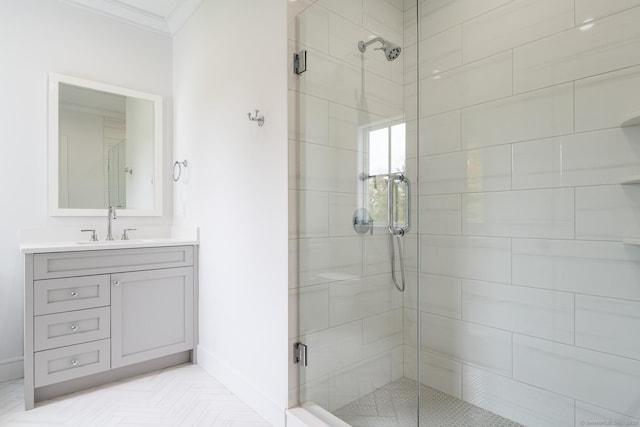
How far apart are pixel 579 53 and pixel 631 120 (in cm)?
36

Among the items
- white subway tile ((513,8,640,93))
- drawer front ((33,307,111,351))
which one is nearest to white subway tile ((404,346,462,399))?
white subway tile ((513,8,640,93))

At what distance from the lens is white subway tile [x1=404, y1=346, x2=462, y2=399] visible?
5.68 feet

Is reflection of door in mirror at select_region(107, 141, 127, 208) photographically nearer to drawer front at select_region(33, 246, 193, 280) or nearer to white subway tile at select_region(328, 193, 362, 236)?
drawer front at select_region(33, 246, 193, 280)

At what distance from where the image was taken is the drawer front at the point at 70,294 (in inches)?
76.0

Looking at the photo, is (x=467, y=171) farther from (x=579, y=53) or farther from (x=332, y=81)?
(x=332, y=81)

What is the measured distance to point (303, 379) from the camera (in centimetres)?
172

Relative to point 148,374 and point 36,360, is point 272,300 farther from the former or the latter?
point 36,360

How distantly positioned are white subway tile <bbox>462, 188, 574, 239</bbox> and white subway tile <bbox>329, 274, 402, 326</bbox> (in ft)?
1.69

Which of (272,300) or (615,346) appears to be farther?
(272,300)

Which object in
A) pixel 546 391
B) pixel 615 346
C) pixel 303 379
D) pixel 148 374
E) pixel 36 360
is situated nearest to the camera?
pixel 615 346

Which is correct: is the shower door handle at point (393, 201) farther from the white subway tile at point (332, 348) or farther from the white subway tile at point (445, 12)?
the white subway tile at point (445, 12)

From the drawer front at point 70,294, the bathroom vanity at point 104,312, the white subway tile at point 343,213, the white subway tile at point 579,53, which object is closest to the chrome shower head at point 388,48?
the white subway tile at point 579,53

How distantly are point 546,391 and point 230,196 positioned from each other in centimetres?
189

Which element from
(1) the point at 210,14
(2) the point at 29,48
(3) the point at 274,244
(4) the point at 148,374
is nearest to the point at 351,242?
(3) the point at 274,244
